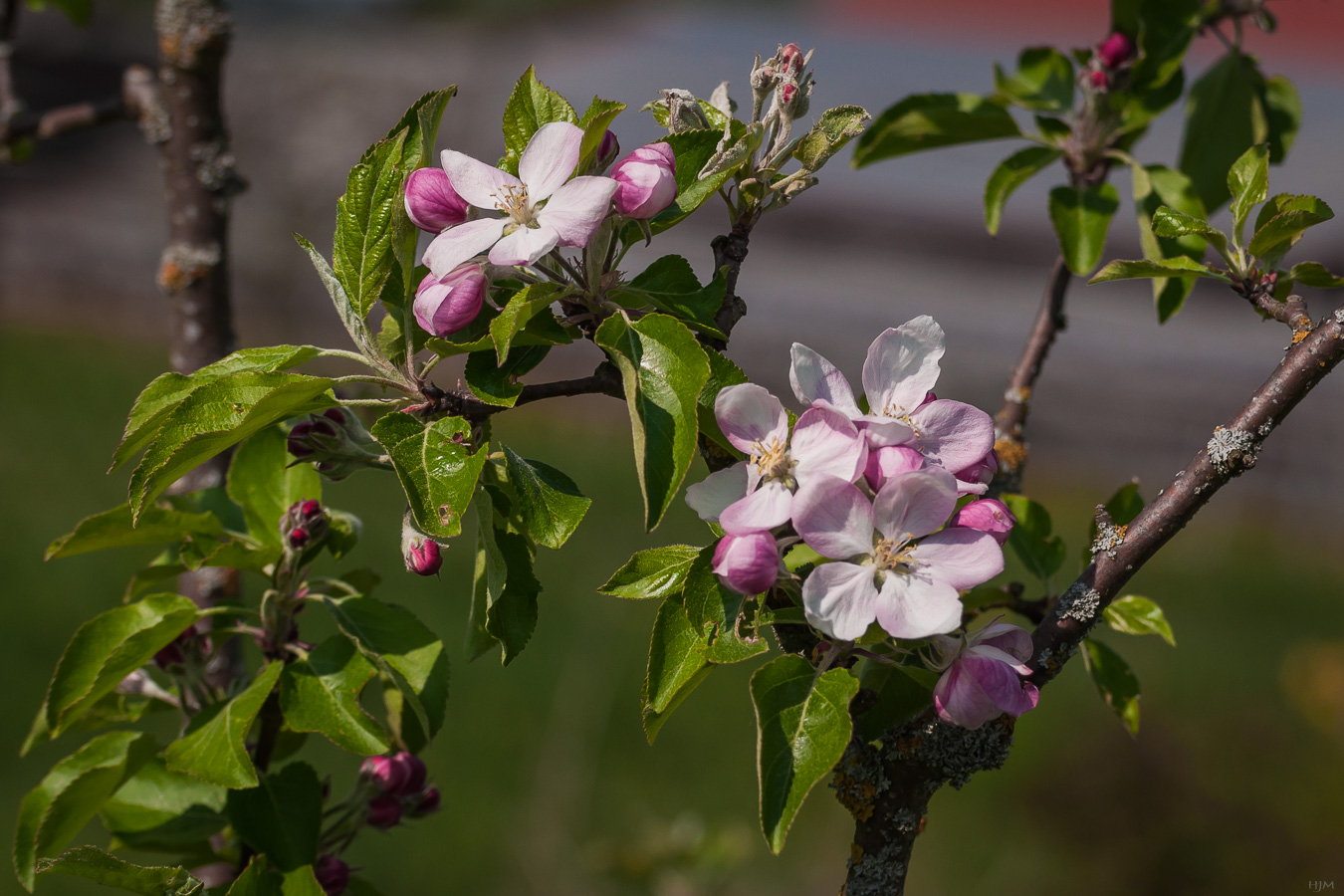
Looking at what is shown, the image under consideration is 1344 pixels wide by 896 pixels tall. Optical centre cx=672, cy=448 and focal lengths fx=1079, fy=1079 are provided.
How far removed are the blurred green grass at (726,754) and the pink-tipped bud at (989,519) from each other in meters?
1.36

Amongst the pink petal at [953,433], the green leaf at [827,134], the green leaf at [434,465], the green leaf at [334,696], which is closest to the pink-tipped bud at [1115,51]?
the green leaf at [827,134]

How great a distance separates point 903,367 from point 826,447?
0.13m

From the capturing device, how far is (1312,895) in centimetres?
270

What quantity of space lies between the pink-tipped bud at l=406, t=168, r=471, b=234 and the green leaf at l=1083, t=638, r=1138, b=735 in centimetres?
69

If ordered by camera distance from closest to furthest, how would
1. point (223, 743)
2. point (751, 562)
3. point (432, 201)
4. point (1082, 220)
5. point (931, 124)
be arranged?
point (751, 562)
point (432, 201)
point (223, 743)
point (1082, 220)
point (931, 124)

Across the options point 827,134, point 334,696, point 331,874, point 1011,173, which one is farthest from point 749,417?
point 1011,173

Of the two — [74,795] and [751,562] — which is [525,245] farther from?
[74,795]

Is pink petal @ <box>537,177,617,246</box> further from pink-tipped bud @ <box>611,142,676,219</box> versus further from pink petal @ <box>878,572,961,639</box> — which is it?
pink petal @ <box>878,572,961,639</box>

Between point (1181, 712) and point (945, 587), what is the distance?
352 centimetres

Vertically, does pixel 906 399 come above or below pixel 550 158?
below

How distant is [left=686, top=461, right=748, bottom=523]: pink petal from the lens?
0.71 meters

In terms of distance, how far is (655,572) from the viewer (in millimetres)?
781

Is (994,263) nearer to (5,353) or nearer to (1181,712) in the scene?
(1181,712)

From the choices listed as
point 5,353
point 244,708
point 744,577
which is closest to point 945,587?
point 744,577
